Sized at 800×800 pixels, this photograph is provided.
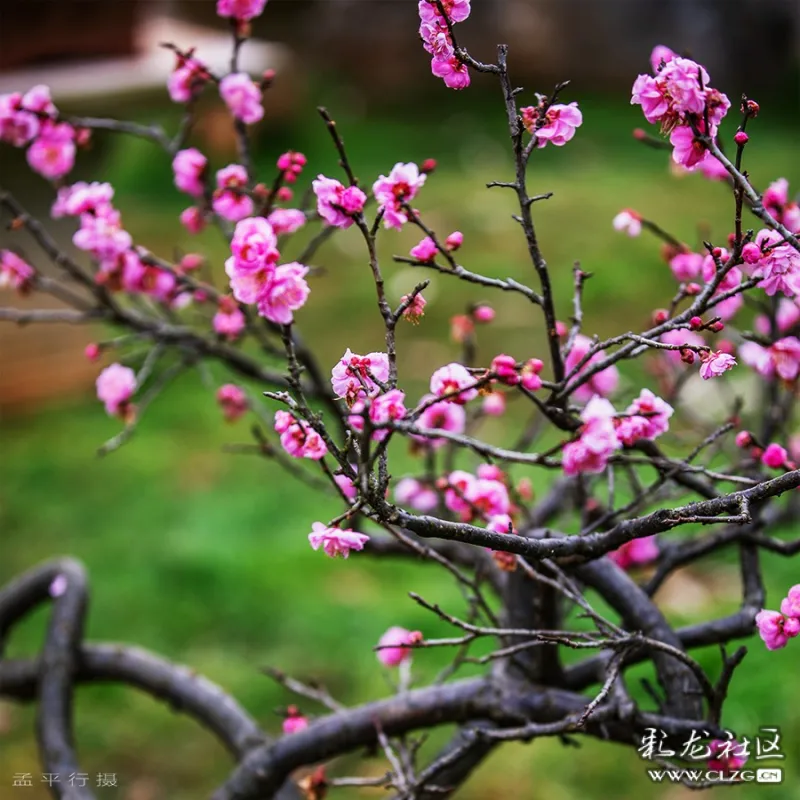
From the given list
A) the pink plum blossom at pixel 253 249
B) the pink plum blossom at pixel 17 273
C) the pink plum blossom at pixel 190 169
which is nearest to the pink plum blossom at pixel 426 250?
the pink plum blossom at pixel 253 249

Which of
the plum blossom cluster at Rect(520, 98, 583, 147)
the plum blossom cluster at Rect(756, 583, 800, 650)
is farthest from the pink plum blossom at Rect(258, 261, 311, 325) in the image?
the plum blossom cluster at Rect(756, 583, 800, 650)

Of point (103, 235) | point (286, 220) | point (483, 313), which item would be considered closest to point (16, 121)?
point (103, 235)

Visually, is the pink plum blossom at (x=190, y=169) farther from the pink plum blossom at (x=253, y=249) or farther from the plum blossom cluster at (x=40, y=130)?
the pink plum blossom at (x=253, y=249)

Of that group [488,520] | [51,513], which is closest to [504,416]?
[51,513]

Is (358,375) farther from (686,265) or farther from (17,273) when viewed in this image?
(17,273)

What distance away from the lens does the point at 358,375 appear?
0.73 metres

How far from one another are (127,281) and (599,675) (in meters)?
0.79

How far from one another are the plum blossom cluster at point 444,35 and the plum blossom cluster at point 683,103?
0.44 ft

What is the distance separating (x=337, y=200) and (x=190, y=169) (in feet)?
1.93

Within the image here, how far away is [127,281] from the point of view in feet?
4.44

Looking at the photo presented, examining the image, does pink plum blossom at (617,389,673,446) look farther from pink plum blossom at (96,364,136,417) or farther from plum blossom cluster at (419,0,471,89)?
pink plum blossom at (96,364,136,417)

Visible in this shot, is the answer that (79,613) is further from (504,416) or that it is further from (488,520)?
(504,416)

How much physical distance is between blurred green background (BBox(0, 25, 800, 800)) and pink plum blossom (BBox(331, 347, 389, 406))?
25.8 inches

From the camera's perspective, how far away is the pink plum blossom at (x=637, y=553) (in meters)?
→ 1.18
